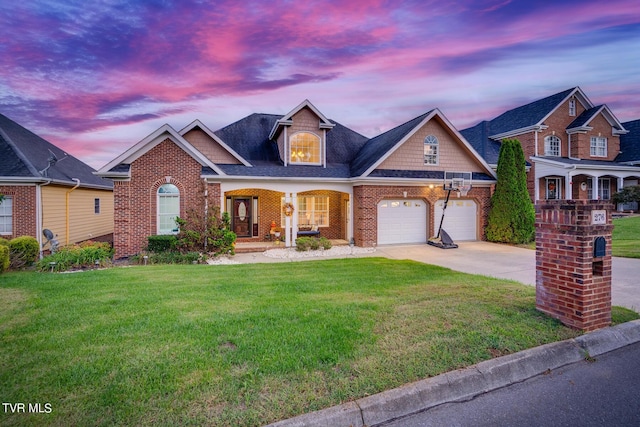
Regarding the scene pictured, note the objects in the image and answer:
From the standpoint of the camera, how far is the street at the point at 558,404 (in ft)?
9.57

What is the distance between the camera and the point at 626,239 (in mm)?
14969

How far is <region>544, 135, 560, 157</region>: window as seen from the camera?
23.9 m

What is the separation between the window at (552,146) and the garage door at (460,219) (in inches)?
467

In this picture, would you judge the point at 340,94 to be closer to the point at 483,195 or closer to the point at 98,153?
the point at 483,195

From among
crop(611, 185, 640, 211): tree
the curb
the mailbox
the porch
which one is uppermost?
crop(611, 185, 640, 211): tree

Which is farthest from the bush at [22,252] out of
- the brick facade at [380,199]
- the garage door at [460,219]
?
the garage door at [460,219]

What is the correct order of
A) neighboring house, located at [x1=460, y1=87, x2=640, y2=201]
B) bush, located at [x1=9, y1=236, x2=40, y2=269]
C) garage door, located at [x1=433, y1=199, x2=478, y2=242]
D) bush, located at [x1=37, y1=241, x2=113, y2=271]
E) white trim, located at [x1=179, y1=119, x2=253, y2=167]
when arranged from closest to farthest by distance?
bush, located at [x1=37, y1=241, x2=113, y2=271], bush, located at [x1=9, y1=236, x2=40, y2=269], white trim, located at [x1=179, y1=119, x2=253, y2=167], garage door, located at [x1=433, y1=199, x2=478, y2=242], neighboring house, located at [x1=460, y1=87, x2=640, y2=201]

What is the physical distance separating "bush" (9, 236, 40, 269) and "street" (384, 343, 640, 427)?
12.9m

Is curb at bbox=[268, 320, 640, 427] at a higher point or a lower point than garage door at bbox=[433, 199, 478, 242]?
lower

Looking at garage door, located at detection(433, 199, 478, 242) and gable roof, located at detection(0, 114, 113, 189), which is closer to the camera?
gable roof, located at detection(0, 114, 113, 189)

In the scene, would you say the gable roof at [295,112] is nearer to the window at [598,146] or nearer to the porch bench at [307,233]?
the porch bench at [307,233]

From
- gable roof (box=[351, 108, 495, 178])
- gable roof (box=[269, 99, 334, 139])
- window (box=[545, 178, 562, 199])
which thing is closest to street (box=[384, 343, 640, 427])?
gable roof (box=[351, 108, 495, 178])

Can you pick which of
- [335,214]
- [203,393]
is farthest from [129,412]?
[335,214]

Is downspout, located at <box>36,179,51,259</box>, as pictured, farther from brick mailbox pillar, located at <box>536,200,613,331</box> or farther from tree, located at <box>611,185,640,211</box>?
tree, located at <box>611,185,640,211</box>
